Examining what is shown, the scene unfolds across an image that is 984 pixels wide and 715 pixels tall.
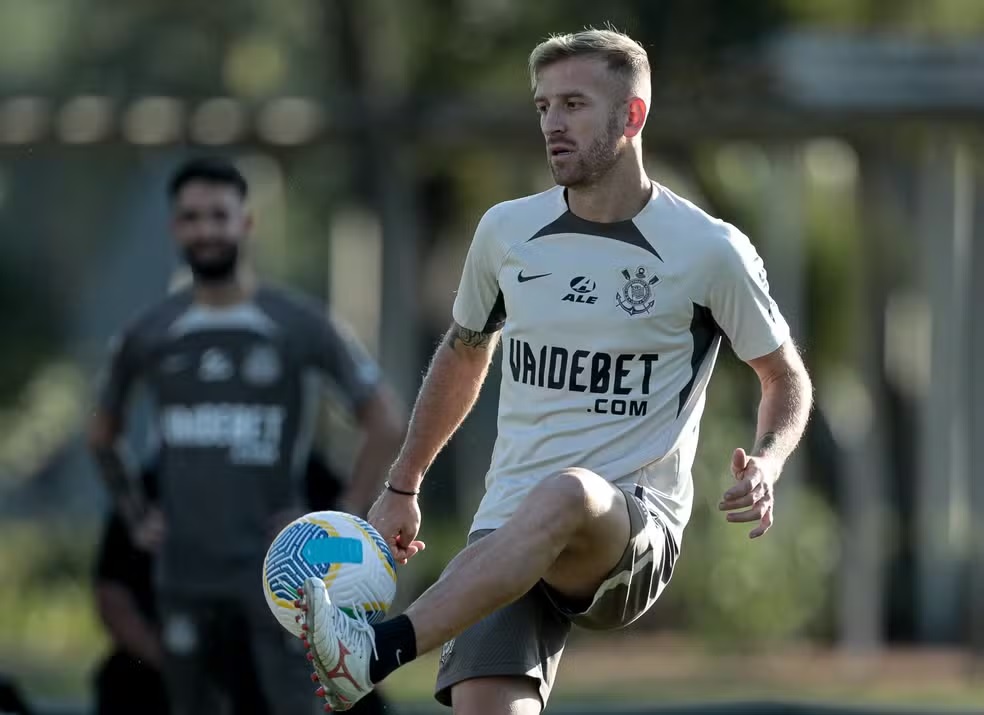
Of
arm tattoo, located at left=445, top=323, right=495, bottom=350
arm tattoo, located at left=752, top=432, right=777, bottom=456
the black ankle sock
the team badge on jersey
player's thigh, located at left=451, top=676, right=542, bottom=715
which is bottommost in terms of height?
player's thigh, located at left=451, top=676, right=542, bottom=715

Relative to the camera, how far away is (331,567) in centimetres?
540

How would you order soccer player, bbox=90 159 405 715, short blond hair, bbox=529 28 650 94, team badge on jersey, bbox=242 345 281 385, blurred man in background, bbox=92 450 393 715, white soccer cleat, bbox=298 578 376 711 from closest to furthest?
white soccer cleat, bbox=298 578 376 711
short blond hair, bbox=529 28 650 94
soccer player, bbox=90 159 405 715
team badge on jersey, bbox=242 345 281 385
blurred man in background, bbox=92 450 393 715

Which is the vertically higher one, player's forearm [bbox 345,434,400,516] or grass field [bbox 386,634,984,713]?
player's forearm [bbox 345,434,400,516]

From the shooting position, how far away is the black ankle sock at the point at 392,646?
5191mm

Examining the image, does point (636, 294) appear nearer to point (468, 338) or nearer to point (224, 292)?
point (468, 338)

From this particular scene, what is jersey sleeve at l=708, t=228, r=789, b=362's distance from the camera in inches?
225

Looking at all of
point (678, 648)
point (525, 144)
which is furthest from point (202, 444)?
point (678, 648)

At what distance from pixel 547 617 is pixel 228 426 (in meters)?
2.79

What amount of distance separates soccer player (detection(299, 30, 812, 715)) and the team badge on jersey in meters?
2.63

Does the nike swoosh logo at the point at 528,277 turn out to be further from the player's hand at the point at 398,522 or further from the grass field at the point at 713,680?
the grass field at the point at 713,680

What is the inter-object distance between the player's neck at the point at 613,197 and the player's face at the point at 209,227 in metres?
2.91

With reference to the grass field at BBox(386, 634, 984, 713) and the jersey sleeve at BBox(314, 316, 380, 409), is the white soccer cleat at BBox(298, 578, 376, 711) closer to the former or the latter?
the jersey sleeve at BBox(314, 316, 380, 409)

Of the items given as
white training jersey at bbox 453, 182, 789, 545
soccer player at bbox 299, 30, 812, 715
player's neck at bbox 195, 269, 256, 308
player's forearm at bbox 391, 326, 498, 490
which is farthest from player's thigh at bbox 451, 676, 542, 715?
player's neck at bbox 195, 269, 256, 308

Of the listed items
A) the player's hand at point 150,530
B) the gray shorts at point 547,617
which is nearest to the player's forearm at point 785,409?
the gray shorts at point 547,617
